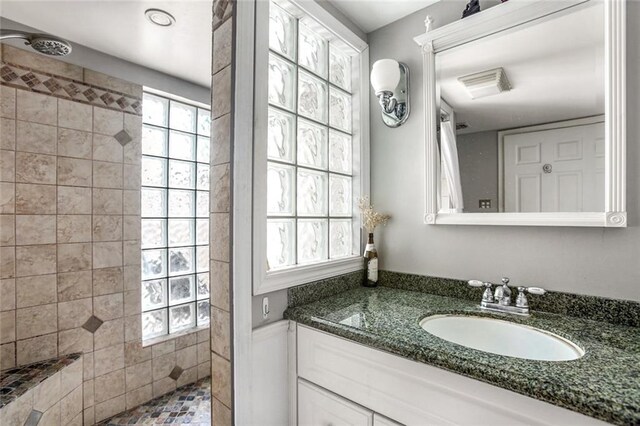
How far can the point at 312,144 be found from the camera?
1.50 m

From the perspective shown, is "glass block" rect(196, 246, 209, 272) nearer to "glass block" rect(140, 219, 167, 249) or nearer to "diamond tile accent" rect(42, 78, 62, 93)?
"glass block" rect(140, 219, 167, 249)

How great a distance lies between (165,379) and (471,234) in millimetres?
2305

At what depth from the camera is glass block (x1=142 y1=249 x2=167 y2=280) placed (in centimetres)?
223

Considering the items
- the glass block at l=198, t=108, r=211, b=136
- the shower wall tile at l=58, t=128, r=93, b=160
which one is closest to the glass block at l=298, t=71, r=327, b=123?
the glass block at l=198, t=108, r=211, b=136

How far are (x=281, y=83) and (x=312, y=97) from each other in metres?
0.20

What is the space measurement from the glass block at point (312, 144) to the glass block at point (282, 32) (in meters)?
0.31

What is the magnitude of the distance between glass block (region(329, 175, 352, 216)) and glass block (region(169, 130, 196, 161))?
1451 mm

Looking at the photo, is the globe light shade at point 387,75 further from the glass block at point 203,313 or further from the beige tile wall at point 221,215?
the glass block at point 203,313

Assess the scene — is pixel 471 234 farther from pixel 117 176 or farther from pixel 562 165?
pixel 117 176

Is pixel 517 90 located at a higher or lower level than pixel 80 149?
higher

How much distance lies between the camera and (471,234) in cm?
140

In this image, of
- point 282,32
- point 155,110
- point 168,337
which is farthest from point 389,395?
point 155,110

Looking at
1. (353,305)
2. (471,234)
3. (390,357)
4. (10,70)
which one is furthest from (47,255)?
(471,234)

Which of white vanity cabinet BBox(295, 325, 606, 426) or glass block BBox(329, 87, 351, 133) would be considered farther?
glass block BBox(329, 87, 351, 133)
